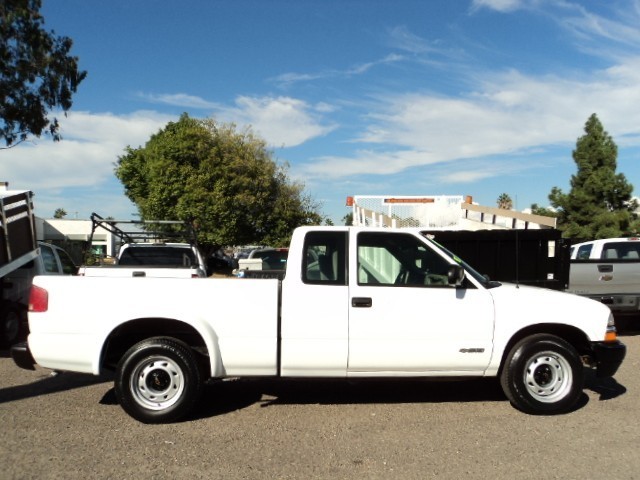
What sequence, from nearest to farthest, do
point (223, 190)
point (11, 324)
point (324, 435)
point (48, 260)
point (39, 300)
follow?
point (324, 435)
point (39, 300)
point (11, 324)
point (48, 260)
point (223, 190)

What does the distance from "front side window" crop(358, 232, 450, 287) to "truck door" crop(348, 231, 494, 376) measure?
5 cm

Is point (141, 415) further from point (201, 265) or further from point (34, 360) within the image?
point (201, 265)

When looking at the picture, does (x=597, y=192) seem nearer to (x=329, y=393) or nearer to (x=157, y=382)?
(x=329, y=393)

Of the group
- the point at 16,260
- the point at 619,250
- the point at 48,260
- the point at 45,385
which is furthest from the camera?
the point at 619,250

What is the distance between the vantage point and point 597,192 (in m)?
29.8

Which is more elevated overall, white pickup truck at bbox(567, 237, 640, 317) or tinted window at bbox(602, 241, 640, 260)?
tinted window at bbox(602, 241, 640, 260)

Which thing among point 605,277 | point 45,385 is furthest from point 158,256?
point 605,277

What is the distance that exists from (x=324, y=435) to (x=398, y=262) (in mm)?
1936

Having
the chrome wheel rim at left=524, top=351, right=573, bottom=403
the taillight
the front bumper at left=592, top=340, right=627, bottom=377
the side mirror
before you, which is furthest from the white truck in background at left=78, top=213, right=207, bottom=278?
the front bumper at left=592, top=340, right=627, bottom=377

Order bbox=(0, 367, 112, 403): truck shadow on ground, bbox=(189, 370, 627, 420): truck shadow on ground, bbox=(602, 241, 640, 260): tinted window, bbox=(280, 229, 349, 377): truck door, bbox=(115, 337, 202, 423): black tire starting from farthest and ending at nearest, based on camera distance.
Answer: bbox=(602, 241, 640, 260): tinted window < bbox=(0, 367, 112, 403): truck shadow on ground < bbox=(189, 370, 627, 420): truck shadow on ground < bbox=(280, 229, 349, 377): truck door < bbox=(115, 337, 202, 423): black tire

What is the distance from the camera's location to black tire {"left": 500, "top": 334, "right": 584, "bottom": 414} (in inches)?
226

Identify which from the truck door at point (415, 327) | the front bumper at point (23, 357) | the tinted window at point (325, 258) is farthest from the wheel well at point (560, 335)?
the front bumper at point (23, 357)

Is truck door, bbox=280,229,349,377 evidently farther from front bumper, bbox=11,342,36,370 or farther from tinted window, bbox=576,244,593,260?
tinted window, bbox=576,244,593,260

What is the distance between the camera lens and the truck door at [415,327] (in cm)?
564
